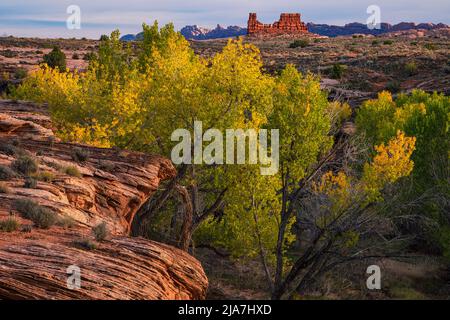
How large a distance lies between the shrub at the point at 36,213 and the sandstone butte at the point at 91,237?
186 mm

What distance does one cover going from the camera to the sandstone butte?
11530 mm

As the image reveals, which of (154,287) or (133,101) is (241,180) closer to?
(133,101)

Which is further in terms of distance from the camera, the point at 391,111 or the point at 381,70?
the point at 381,70

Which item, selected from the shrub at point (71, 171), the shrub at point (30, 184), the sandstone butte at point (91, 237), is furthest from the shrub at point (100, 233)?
the shrub at point (71, 171)

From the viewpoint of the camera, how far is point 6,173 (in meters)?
16.8

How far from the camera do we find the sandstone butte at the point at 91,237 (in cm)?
1153

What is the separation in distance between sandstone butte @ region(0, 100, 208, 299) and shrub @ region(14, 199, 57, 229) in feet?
0.61

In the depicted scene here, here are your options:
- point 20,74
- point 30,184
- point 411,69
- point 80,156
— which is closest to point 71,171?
point 80,156

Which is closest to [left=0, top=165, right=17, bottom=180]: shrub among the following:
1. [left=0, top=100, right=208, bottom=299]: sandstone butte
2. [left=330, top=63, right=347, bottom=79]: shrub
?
[left=0, top=100, right=208, bottom=299]: sandstone butte

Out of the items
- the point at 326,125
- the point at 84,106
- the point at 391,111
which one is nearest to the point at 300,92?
the point at 326,125

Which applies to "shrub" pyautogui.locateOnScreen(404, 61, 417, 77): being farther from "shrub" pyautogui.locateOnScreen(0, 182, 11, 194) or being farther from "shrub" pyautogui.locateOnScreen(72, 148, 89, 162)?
"shrub" pyautogui.locateOnScreen(0, 182, 11, 194)

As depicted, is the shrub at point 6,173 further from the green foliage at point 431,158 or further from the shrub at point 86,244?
the green foliage at point 431,158
